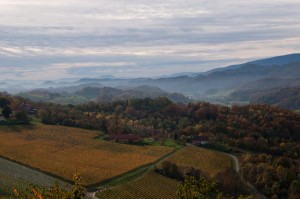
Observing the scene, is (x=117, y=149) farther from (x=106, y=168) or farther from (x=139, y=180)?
(x=139, y=180)

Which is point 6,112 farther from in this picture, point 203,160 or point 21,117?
point 203,160

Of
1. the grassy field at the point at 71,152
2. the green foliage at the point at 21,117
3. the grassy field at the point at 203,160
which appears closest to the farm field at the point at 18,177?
the grassy field at the point at 71,152

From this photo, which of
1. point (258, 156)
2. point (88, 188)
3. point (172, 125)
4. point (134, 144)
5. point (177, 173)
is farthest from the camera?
point (172, 125)

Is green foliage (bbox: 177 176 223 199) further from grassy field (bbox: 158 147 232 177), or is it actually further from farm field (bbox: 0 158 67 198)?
grassy field (bbox: 158 147 232 177)

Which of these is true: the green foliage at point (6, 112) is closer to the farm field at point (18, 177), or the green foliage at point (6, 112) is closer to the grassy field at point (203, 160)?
the farm field at point (18, 177)

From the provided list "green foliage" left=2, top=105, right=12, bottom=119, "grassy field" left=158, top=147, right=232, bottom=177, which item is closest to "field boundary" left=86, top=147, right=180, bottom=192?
→ "grassy field" left=158, top=147, right=232, bottom=177

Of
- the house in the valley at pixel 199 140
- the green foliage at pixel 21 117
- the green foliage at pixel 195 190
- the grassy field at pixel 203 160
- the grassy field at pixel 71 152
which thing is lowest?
the grassy field at pixel 203 160

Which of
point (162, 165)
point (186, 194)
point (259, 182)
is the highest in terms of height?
point (186, 194)

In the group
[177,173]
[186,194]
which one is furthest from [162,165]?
[186,194]
